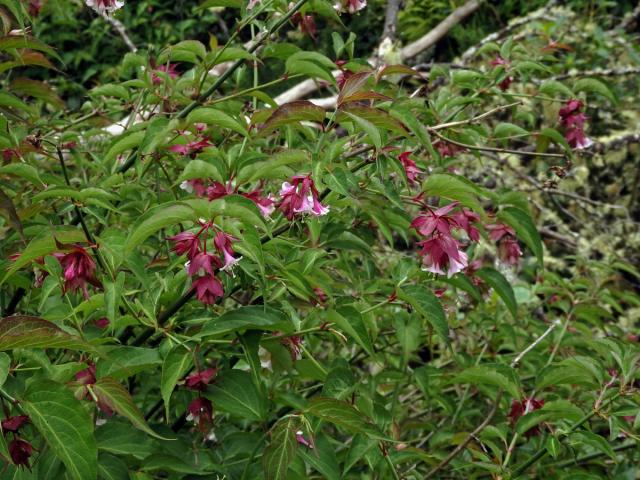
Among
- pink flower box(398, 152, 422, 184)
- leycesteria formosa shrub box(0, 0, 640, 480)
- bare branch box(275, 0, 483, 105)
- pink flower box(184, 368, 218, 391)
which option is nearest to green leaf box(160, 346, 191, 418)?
leycesteria formosa shrub box(0, 0, 640, 480)

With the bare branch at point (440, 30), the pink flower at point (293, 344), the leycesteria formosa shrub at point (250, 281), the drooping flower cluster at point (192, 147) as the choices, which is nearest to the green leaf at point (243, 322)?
the leycesteria formosa shrub at point (250, 281)

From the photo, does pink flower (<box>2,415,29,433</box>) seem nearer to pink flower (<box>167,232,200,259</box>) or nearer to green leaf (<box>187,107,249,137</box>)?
pink flower (<box>167,232,200,259</box>)

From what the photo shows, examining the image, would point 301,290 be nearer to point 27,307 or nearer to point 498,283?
point 498,283

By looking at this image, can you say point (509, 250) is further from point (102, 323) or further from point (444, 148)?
point (102, 323)

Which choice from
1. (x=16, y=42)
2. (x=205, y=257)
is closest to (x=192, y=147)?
(x=16, y=42)

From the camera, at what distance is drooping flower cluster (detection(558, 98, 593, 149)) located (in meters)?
1.97

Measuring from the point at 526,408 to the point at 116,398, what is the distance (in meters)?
0.94

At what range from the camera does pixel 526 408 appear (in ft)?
5.61

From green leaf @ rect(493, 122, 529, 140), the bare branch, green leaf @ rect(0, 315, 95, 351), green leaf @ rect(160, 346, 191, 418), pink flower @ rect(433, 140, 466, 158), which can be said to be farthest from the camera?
the bare branch

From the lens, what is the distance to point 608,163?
4.10m

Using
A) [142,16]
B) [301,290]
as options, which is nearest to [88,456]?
[301,290]

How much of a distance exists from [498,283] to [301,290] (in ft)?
1.57

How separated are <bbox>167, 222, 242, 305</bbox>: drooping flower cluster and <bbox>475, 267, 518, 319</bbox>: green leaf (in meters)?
0.65

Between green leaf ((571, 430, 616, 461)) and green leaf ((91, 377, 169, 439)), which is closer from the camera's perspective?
green leaf ((91, 377, 169, 439))
